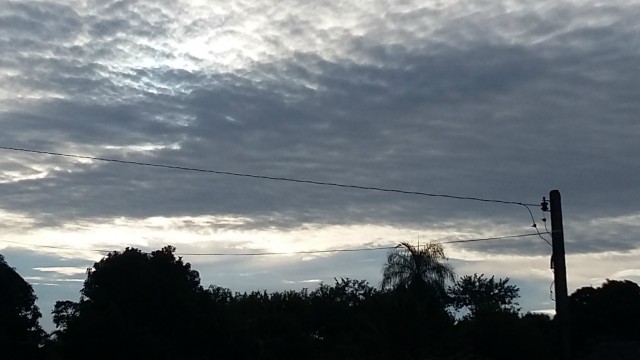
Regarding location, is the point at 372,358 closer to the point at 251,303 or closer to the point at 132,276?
the point at 132,276

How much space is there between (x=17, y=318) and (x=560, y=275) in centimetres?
4194

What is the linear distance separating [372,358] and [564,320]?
32.9 ft

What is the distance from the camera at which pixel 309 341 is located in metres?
56.8

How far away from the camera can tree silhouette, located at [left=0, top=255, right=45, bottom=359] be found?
5816 centimetres

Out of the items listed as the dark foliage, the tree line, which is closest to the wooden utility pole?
the tree line

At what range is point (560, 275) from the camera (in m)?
29.2

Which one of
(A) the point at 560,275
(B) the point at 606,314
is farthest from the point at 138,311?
(B) the point at 606,314

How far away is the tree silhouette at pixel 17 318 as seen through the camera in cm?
5816

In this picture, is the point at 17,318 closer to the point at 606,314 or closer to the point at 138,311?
the point at 138,311

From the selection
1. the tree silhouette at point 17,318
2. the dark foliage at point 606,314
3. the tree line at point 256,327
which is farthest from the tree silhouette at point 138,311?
the dark foliage at point 606,314

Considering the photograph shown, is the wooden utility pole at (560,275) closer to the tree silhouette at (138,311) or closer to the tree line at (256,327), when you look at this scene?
the tree line at (256,327)

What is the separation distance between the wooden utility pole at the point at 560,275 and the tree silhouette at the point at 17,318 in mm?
38891

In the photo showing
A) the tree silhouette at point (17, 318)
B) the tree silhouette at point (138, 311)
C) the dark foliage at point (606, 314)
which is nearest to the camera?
the tree silhouette at point (138, 311)

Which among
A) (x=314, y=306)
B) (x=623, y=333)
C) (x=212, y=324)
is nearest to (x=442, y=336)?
(x=212, y=324)
